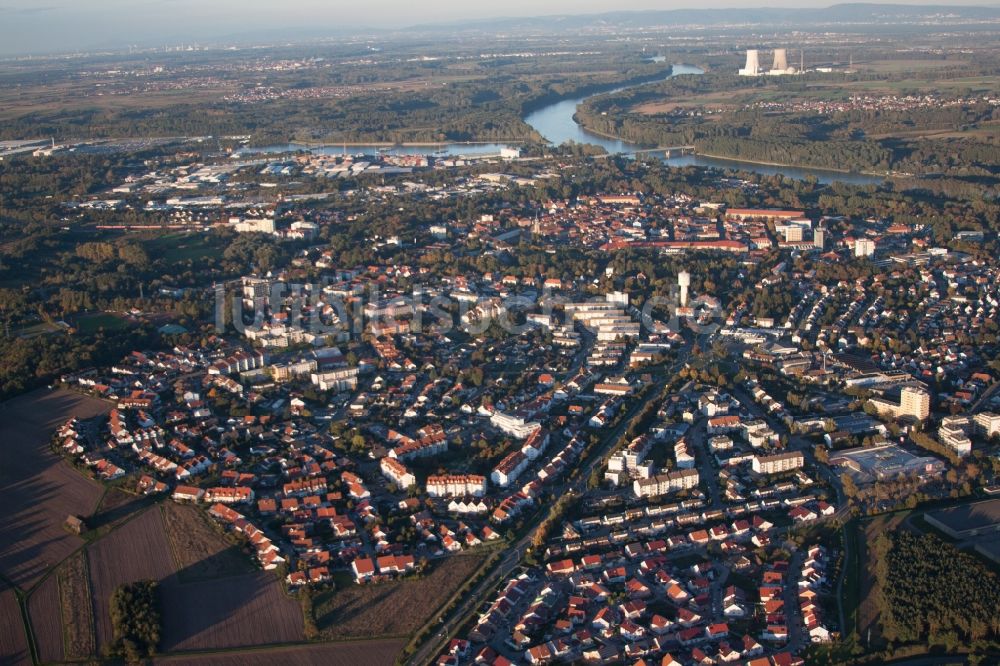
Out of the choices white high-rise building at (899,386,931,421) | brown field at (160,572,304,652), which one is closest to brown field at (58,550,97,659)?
brown field at (160,572,304,652)

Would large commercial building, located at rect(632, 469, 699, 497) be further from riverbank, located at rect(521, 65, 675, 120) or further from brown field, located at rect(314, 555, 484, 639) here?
riverbank, located at rect(521, 65, 675, 120)

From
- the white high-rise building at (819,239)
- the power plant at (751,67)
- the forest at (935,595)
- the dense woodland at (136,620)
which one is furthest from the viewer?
the power plant at (751,67)

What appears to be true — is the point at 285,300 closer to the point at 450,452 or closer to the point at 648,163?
the point at 450,452

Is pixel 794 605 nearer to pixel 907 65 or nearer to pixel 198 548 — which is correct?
pixel 198 548

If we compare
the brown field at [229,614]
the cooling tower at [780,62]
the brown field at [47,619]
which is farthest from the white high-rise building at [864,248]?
the cooling tower at [780,62]

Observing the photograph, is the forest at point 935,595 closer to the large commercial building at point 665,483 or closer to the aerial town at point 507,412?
the aerial town at point 507,412

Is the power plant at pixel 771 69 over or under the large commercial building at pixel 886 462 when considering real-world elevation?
over

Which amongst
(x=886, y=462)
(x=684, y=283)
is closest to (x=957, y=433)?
(x=886, y=462)
